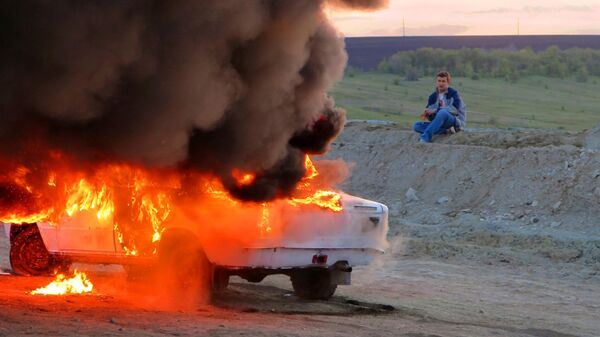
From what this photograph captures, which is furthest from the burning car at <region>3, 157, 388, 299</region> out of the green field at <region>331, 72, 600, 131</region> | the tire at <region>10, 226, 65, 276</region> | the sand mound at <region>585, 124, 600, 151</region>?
the green field at <region>331, 72, 600, 131</region>

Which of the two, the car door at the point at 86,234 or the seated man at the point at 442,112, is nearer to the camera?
the car door at the point at 86,234

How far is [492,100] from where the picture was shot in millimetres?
60875

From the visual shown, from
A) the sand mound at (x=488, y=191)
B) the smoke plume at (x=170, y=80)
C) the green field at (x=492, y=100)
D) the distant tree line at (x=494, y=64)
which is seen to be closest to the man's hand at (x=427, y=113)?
the sand mound at (x=488, y=191)

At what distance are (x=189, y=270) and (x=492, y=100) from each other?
48.0 metres

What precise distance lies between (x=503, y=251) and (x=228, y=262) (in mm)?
8279

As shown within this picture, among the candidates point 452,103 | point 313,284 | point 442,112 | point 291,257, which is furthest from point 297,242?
point 442,112

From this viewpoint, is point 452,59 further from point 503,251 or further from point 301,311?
point 301,311

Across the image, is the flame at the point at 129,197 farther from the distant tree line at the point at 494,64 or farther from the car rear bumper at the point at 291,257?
the distant tree line at the point at 494,64

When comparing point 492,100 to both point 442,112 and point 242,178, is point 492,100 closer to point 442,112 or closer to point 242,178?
point 442,112

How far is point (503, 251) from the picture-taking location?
829 inches

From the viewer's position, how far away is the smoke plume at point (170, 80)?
11594 mm

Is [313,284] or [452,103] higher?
[452,103]

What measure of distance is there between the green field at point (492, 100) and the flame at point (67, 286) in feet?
99.6

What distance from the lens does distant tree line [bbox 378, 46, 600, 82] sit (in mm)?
71938
